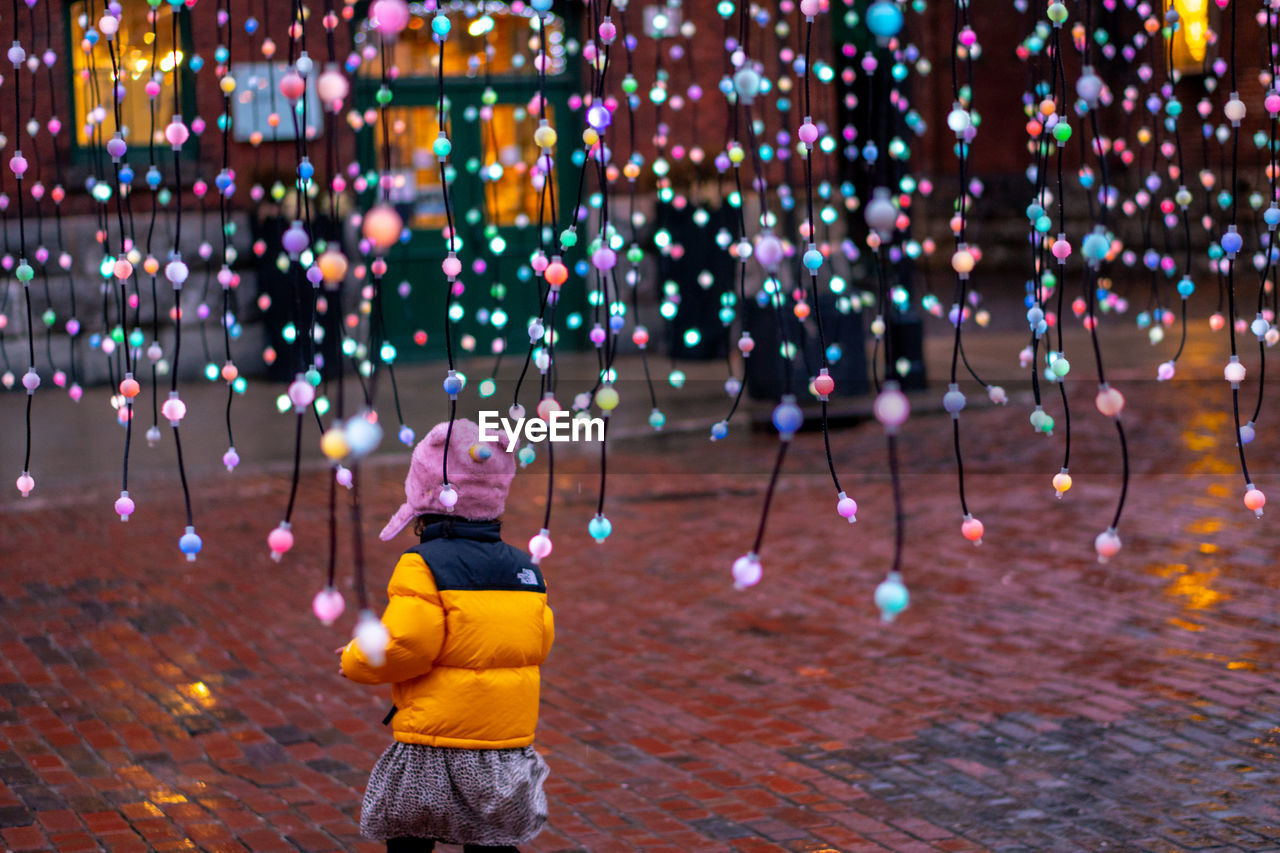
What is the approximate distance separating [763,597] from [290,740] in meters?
2.30

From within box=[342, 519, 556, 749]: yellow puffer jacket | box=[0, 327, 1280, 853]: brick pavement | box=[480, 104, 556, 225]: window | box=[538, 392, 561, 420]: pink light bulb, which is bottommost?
box=[0, 327, 1280, 853]: brick pavement

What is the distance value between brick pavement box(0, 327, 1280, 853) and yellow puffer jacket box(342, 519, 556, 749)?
1008mm

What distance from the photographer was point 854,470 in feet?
28.7

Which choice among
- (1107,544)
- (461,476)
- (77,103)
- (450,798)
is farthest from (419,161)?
(1107,544)

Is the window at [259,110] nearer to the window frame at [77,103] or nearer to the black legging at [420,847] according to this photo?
the window frame at [77,103]

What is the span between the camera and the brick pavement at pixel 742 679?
390 cm

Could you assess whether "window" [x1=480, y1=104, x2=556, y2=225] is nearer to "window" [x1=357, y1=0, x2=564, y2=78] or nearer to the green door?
the green door

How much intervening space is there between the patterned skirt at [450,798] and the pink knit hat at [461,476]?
45 cm

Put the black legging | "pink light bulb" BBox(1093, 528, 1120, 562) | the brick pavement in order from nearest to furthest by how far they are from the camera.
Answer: "pink light bulb" BBox(1093, 528, 1120, 562)
the black legging
the brick pavement

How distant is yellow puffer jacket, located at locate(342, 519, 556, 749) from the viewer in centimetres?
278

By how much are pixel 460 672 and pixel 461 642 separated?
0.06 m

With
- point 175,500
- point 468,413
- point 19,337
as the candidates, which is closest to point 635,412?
point 468,413

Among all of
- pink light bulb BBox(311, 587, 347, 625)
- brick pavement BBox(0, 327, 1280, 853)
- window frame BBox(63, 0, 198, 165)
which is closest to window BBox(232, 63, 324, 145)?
window frame BBox(63, 0, 198, 165)

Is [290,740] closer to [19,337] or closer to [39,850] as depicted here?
[39,850]
